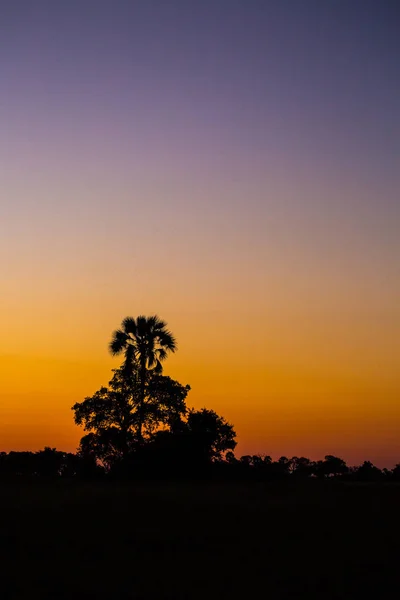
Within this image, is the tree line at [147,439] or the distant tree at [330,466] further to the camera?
the distant tree at [330,466]

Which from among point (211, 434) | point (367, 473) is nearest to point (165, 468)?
point (211, 434)

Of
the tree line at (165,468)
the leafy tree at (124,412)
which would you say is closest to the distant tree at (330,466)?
the tree line at (165,468)

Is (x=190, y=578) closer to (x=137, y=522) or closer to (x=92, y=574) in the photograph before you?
(x=92, y=574)

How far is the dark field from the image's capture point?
12906 millimetres

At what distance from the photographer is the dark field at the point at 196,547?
1291 centimetres

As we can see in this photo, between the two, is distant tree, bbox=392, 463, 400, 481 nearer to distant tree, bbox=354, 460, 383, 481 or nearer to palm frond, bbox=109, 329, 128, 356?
distant tree, bbox=354, 460, 383, 481

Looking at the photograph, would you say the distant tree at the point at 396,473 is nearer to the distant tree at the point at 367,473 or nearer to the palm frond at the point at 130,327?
the distant tree at the point at 367,473

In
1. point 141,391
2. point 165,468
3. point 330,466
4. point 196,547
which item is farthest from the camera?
point 330,466

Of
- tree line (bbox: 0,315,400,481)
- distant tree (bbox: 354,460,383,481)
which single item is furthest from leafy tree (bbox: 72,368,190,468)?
distant tree (bbox: 354,460,383,481)

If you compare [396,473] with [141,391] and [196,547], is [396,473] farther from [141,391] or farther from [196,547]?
[196,547]

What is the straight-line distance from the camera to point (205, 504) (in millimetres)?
25500

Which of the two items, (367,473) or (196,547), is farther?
(367,473)

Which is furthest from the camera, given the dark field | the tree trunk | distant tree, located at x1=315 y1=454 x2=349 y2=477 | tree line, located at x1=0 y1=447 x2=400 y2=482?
distant tree, located at x1=315 y1=454 x2=349 y2=477

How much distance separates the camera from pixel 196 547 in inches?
661
